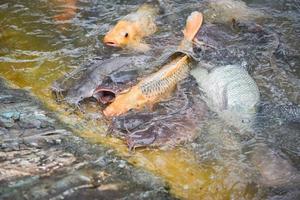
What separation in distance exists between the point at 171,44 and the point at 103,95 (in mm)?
1281

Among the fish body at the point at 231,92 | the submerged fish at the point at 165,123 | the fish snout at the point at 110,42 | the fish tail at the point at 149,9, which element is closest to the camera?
A: the submerged fish at the point at 165,123

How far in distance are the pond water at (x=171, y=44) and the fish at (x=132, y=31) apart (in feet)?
0.34

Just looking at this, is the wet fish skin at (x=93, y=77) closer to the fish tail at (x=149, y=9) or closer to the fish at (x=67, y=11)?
the fish tail at (x=149, y=9)

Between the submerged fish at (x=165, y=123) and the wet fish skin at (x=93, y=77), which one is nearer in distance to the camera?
the submerged fish at (x=165, y=123)

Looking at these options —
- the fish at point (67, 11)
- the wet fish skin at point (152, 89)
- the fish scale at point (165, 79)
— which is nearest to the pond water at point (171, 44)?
the fish at point (67, 11)

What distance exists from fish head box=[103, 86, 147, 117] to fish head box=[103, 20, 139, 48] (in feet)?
3.41

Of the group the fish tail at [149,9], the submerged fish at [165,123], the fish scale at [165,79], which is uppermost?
the fish tail at [149,9]

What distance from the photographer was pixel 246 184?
335 centimetres

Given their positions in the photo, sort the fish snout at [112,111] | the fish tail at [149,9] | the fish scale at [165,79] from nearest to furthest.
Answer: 1. the fish snout at [112,111]
2. the fish scale at [165,79]
3. the fish tail at [149,9]

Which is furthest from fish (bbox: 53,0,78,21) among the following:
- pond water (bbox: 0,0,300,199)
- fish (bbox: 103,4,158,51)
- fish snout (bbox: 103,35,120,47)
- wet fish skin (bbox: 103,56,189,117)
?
wet fish skin (bbox: 103,56,189,117)

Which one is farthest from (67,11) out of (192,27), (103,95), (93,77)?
(103,95)

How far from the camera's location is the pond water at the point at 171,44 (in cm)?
342

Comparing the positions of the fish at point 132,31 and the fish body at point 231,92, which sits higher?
the fish at point 132,31

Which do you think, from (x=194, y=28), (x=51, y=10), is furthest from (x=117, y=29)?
(x=51, y=10)
